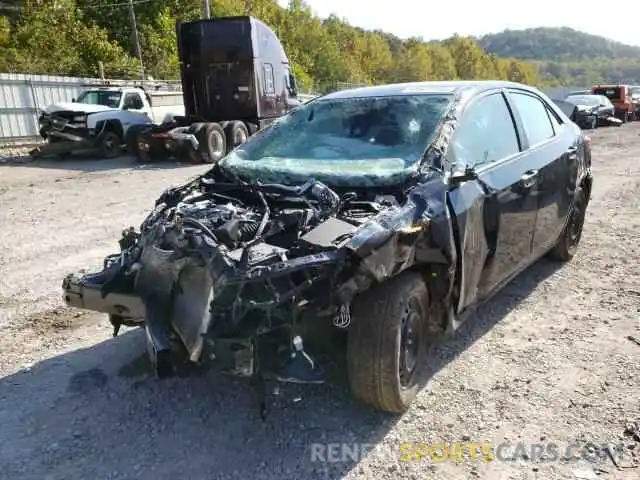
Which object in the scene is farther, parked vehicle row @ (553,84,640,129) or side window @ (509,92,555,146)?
parked vehicle row @ (553,84,640,129)

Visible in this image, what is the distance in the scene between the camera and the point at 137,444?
288cm

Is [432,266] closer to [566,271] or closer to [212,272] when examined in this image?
[212,272]

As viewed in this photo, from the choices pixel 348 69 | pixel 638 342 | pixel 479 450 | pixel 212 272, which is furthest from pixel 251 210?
pixel 348 69

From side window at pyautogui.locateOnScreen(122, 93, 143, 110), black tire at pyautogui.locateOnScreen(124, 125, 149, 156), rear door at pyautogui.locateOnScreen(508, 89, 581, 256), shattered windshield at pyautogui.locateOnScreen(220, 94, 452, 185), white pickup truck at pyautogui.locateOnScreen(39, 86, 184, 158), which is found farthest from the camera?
side window at pyautogui.locateOnScreen(122, 93, 143, 110)

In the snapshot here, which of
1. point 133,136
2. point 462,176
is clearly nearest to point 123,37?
point 133,136

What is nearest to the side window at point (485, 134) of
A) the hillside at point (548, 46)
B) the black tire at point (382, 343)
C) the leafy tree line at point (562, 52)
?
the black tire at point (382, 343)

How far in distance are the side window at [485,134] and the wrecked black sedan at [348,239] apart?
0.01 meters

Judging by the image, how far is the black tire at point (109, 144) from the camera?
1560 cm

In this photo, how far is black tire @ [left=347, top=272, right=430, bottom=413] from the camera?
2830mm

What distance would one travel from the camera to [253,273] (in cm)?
254

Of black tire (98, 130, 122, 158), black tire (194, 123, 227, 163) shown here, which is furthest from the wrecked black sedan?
black tire (98, 130, 122, 158)

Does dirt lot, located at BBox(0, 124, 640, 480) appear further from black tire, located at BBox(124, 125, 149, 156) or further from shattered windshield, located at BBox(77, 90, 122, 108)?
shattered windshield, located at BBox(77, 90, 122, 108)

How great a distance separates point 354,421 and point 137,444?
1075 millimetres

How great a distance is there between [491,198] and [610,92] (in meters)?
28.7
